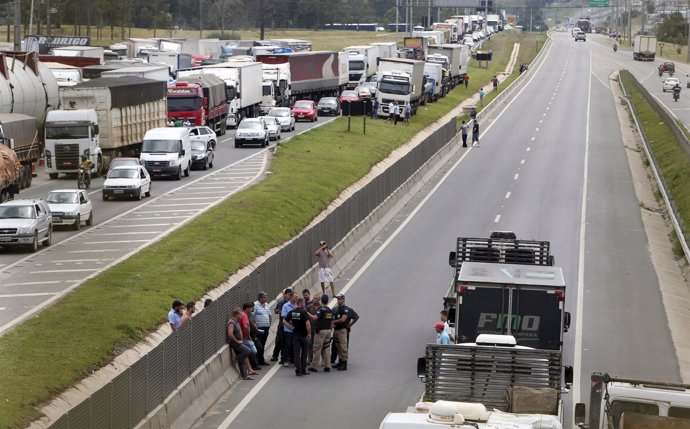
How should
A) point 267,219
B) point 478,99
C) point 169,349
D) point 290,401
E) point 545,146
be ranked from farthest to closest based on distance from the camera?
point 478,99
point 545,146
point 267,219
point 290,401
point 169,349

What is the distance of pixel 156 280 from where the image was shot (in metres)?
32.1

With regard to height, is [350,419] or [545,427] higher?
[545,427]

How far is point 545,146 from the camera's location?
7756cm

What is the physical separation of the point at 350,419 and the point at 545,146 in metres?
55.2

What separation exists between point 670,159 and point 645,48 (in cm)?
11472

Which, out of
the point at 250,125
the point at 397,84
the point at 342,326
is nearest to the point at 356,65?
the point at 397,84

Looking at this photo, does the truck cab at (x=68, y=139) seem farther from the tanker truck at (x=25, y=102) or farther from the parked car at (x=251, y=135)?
the parked car at (x=251, y=135)

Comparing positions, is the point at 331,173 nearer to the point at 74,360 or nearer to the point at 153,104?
the point at 153,104

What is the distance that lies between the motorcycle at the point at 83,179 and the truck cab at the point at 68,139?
181cm

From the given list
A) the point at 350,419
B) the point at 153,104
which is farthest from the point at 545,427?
the point at 153,104

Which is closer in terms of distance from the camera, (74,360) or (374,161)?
(74,360)

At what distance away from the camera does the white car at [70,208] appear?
139ft

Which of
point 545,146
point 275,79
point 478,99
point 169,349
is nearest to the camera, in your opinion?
point 169,349

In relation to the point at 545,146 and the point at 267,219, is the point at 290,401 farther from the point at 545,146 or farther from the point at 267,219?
the point at 545,146
